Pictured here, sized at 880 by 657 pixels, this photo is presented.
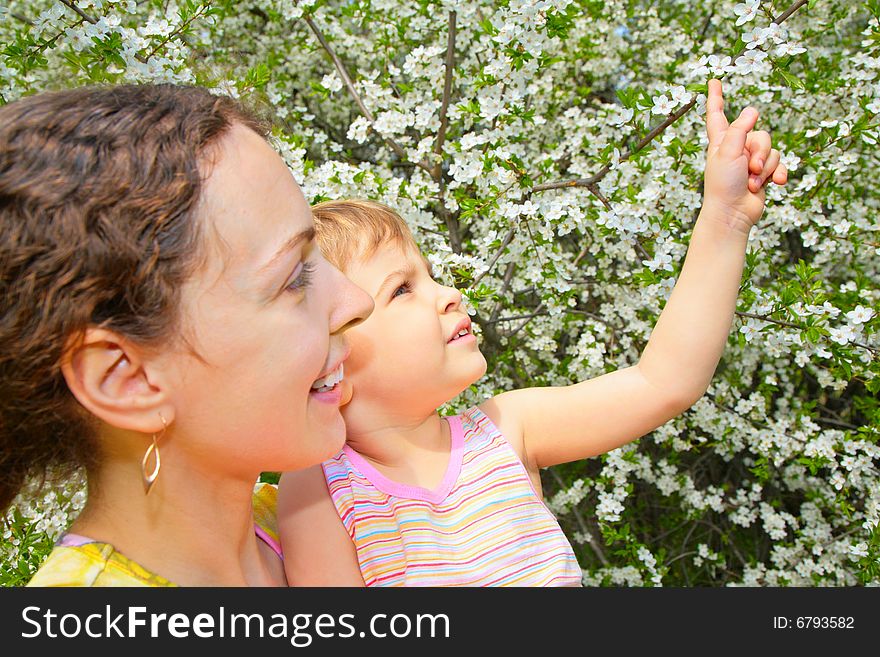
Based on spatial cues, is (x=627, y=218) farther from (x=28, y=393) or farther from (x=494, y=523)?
(x=28, y=393)

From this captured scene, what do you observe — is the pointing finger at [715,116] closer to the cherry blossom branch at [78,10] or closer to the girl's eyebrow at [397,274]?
the girl's eyebrow at [397,274]

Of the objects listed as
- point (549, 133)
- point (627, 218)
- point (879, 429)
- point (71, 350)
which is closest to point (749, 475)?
point (879, 429)

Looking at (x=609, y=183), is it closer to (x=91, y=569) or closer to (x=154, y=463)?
(x=154, y=463)

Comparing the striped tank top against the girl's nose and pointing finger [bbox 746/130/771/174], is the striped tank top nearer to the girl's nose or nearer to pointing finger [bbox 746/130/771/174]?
the girl's nose

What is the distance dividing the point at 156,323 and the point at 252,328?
12 centimetres

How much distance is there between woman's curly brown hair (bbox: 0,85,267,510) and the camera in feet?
3.13

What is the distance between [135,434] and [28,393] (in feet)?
0.49

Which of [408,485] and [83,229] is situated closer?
[83,229]

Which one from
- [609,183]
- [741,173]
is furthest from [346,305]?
[609,183]

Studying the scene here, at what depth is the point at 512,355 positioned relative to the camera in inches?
128

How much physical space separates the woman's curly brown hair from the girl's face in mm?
543

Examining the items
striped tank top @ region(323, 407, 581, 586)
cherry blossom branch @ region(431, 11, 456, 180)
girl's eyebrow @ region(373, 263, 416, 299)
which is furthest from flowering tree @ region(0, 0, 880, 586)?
striped tank top @ region(323, 407, 581, 586)

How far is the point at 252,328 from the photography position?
105cm

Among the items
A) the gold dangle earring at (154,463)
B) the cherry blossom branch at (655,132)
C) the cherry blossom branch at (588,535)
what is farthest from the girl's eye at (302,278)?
the cherry blossom branch at (588,535)
